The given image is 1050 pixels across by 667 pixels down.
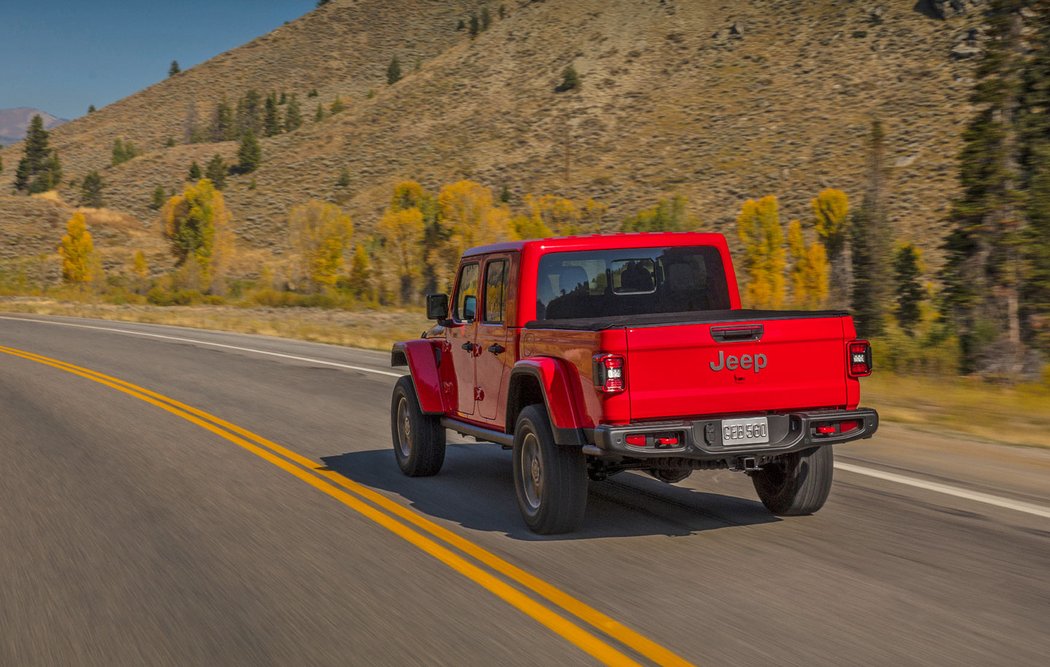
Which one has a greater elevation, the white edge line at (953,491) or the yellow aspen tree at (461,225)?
the yellow aspen tree at (461,225)

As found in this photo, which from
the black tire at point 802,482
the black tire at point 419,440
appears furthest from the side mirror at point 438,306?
the black tire at point 802,482

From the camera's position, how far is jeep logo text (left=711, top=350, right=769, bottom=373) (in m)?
6.16

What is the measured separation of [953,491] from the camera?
7855mm

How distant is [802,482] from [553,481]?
1.66 m

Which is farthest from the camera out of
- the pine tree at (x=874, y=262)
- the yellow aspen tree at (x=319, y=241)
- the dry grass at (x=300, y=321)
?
the yellow aspen tree at (x=319, y=241)

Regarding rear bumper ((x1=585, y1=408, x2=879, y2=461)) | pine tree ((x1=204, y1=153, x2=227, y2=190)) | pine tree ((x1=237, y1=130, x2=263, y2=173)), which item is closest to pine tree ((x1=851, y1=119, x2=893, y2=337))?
rear bumper ((x1=585, y1=408, x2=879, y2=461))

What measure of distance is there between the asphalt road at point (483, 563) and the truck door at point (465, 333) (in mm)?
756

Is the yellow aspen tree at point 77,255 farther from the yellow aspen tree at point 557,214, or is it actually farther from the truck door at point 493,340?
the truck door at point 493,340

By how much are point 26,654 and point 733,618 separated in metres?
3.03

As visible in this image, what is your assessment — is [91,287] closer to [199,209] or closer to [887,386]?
[199,209]

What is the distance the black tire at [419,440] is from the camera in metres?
8.89

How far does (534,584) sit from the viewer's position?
18.1 feet

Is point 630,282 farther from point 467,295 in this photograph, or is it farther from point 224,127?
point 224,127

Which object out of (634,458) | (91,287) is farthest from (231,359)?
(91,287)
